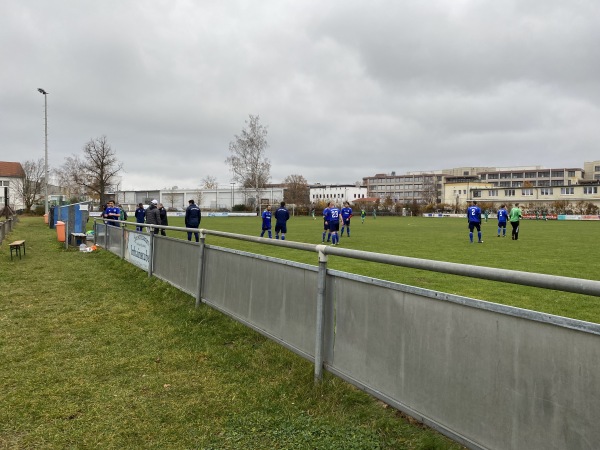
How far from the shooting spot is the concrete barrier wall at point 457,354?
6.43ft

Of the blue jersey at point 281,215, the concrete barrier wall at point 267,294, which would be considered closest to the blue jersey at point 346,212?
the blue jersey at point 281,215

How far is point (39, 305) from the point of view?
6.94 meters

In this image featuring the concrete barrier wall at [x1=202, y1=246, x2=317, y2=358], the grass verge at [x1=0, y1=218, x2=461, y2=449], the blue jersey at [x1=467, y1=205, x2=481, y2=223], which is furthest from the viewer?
the blue jersey at [x1=467, y1=205, x2=481, y2=223]

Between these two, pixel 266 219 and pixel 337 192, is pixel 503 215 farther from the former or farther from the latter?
pixel 337 192

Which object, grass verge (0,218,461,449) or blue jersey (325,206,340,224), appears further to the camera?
blue jersey (325,206,340,224)

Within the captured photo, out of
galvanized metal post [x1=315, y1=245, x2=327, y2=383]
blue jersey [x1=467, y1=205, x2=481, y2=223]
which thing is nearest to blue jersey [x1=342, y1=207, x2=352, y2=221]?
blue jersey [x1=467, y1=205, x2=481, y2=223]

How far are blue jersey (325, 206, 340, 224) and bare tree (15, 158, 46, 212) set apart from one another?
199 ft

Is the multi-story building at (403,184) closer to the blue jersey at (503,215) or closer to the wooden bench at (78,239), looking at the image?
the blue jersey at (503,215)

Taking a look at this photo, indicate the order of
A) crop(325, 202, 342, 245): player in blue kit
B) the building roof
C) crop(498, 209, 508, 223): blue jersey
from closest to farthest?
crop(325, 202, 342, 245): player in blue kit, crop(498, 209, 508, 223): blue jersey, the building roof

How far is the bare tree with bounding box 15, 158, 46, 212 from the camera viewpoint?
223ft

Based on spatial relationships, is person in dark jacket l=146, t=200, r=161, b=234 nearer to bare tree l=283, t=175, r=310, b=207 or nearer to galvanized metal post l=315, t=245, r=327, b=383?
galvanized metal post l=315, t=245, r=327, b=383

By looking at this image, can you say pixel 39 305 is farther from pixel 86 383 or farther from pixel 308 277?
pixel 308 277

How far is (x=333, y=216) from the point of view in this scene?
1897 cm

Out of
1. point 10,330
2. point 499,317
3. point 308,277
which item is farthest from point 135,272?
point 499,317
